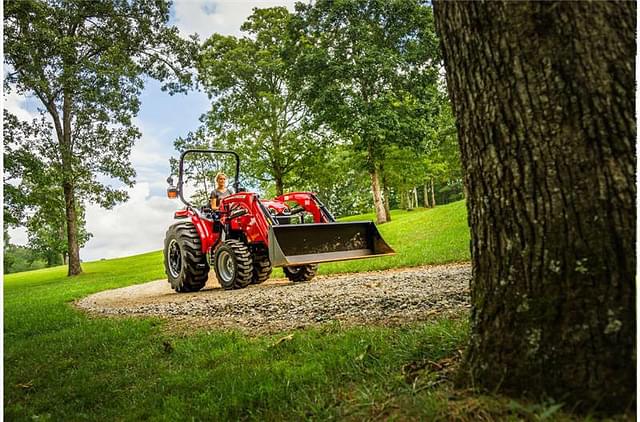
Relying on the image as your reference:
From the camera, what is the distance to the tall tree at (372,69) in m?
17.2

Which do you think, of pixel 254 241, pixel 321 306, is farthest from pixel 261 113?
pixel 321 306

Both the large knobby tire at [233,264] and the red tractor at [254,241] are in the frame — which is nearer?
the red tractor at [254,241]

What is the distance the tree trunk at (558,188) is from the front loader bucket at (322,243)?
4734 mm

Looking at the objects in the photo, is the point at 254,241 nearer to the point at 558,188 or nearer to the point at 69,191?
the point at 558,188

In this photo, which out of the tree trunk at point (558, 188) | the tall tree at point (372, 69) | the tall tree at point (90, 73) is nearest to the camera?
the tree trunk at point (558, 188)

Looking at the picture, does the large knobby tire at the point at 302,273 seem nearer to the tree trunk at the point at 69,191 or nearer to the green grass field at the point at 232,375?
the green grass field at the point at 232,375

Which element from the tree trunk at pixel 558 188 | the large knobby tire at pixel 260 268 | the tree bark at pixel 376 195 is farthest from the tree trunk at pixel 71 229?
the tree trunk at pixel 558 188

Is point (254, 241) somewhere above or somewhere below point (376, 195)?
below

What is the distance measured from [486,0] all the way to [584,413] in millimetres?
1337

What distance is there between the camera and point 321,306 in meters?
4.75

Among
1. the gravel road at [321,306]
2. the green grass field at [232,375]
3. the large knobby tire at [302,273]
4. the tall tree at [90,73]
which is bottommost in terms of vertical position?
the green grass field at [232,375]

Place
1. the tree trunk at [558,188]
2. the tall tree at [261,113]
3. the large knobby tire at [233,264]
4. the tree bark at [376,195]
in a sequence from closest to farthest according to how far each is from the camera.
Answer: the tree trunk at [558,188]
the large knobby tire at [233,264]
the tree bark at [376,195]
the tall tree at [261,113]

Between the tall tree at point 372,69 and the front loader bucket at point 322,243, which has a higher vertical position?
the tall tree at point 372,69

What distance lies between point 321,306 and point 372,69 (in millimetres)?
13690
